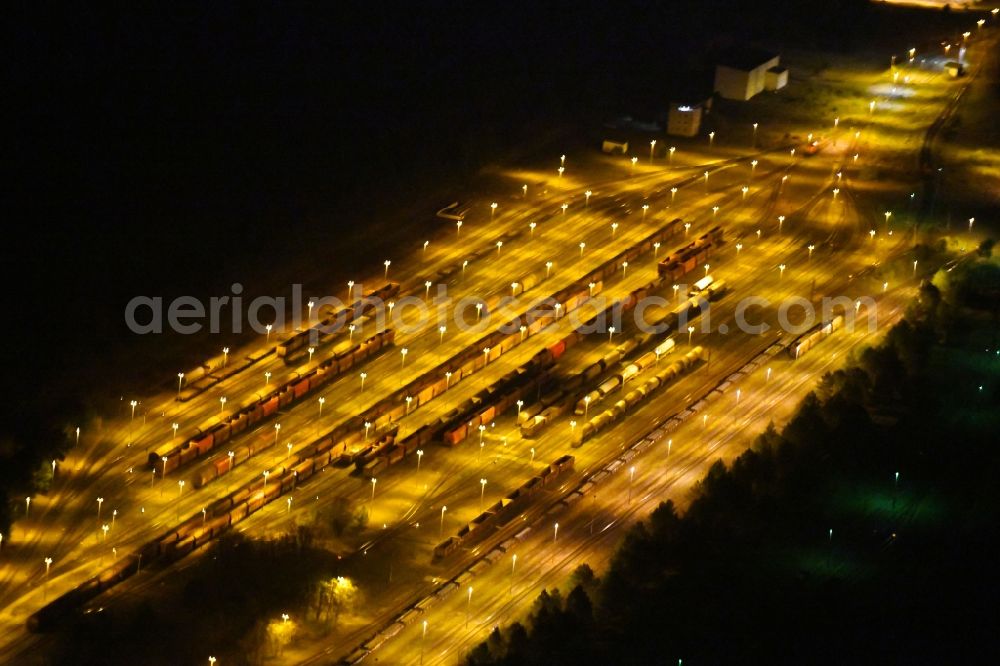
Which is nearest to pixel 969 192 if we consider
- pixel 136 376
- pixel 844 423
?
Answer: pixel 844 423

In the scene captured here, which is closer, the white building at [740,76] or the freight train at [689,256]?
the freight train at [689,256]

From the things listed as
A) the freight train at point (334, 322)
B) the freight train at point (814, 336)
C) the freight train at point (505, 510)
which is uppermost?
the freight train at point (334, 322)

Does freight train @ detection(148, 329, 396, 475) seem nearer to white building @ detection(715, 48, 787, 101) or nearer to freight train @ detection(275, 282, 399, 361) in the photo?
freight train @ detection(275, 282, 399, 361)

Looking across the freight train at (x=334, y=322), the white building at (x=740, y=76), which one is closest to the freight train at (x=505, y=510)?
the freight train at (x=334, y=322)

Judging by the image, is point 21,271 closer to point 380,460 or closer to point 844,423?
point 380,460

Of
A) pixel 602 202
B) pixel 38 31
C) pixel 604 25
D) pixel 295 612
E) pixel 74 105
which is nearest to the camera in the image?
pixel 295 612

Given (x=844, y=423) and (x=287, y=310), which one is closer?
(x=844, y=423)

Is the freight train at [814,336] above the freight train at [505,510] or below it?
above

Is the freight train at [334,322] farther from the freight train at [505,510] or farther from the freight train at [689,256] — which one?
the freight train at [505,510]
